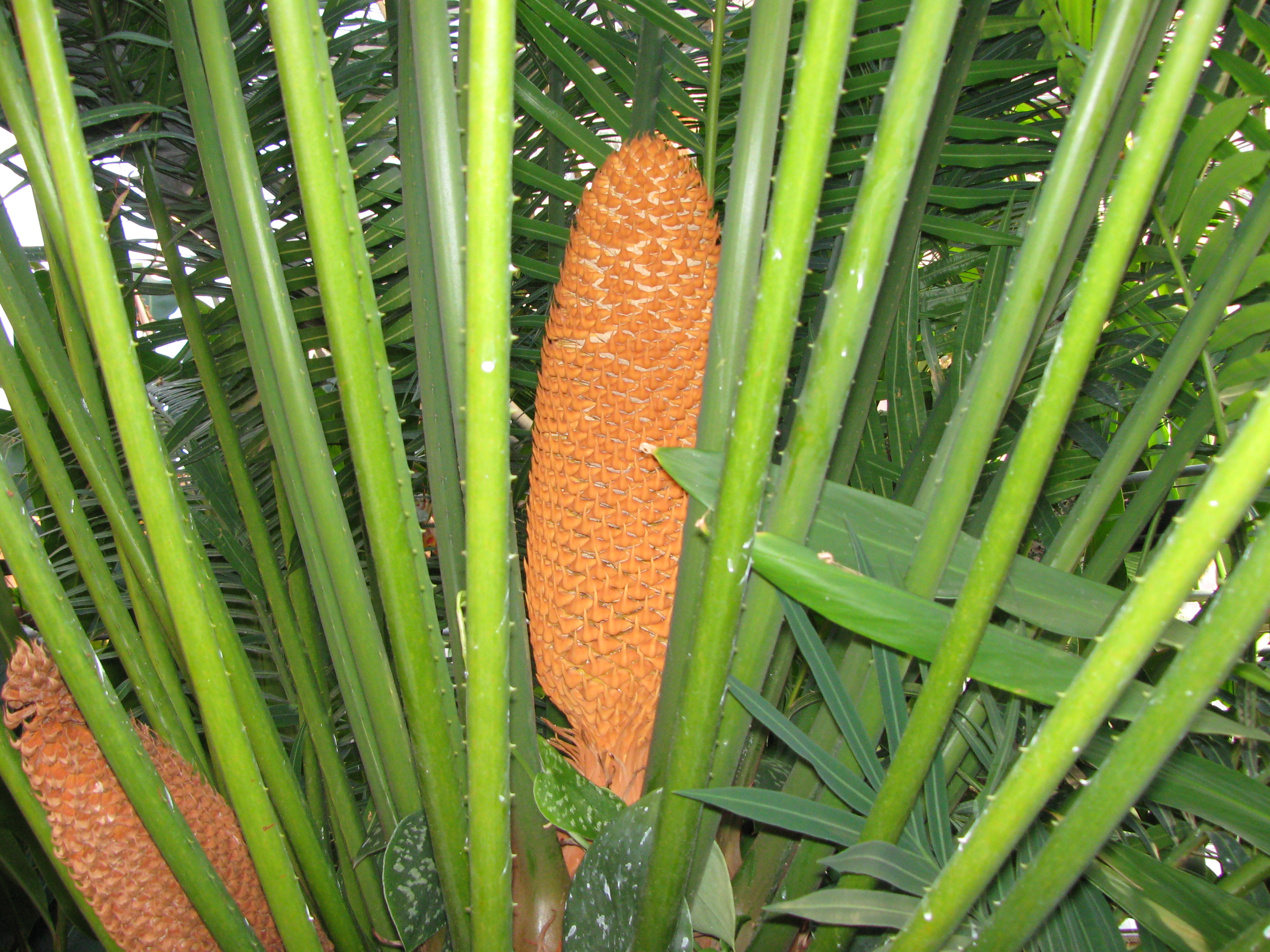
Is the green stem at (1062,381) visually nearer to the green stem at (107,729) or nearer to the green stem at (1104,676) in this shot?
the green stem at (1104,676)

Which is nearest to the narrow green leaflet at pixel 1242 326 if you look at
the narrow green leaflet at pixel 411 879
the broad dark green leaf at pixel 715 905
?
the broad dark green leaf at pixel 715 905

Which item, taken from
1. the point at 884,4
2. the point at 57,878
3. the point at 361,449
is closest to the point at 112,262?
the point at 361,449

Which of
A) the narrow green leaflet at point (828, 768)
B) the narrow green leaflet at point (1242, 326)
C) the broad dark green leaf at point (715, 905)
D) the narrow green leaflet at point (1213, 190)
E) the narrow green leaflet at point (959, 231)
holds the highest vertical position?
the narrow green leaflet at point (1213, 190)

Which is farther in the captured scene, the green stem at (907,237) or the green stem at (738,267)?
the green stem at (907,237)

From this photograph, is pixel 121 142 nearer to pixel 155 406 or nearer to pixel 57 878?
pixel 155 406

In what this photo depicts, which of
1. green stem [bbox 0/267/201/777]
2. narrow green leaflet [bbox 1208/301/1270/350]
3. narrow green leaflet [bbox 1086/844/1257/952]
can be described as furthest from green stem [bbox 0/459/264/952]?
narrow green leaflet [bbox 1208/301/1270/350]
